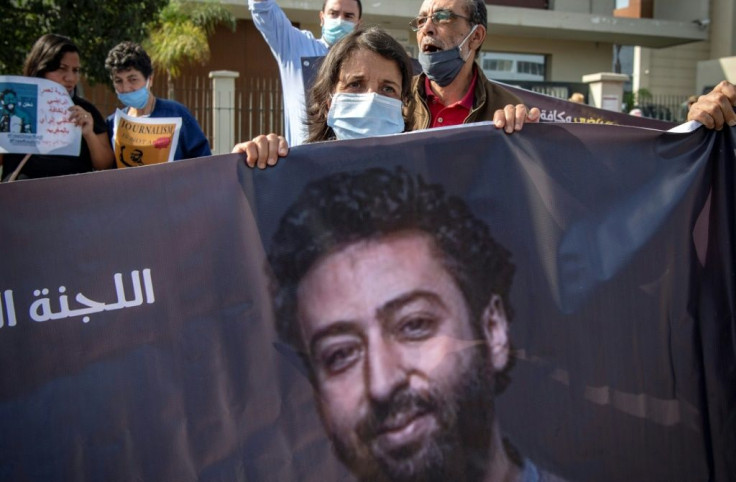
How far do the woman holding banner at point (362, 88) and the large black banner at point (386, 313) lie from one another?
0.35 metres

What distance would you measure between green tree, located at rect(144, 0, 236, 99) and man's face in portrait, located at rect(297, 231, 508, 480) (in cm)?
1642

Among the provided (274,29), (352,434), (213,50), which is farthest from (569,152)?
(213,50)

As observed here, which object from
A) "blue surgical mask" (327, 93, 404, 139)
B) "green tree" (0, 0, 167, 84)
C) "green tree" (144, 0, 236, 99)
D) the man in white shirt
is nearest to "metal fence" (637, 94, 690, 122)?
"green tree" (144, 0, 236, 99)

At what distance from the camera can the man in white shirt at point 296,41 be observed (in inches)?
185

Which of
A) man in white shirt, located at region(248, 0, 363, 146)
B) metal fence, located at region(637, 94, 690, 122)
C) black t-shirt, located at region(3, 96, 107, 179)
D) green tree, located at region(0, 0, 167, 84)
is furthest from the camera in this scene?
metal fence, located at region(637, 94, 690, 122)

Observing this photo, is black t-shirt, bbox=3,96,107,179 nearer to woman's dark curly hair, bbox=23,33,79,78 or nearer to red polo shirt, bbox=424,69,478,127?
woman's dark curly hair, bbox=23,33,79,78

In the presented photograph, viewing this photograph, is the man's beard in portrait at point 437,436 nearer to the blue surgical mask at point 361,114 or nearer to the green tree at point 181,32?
the blue surgical mask at point 361,114

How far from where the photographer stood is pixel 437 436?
248 centimetres

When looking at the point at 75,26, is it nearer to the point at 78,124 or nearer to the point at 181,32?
the point at 78,124

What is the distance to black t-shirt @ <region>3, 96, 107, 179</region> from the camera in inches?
164

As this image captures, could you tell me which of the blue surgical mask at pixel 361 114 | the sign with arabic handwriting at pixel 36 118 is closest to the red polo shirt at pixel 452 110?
the blue surgical mask at pixel 361 114

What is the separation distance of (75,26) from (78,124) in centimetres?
593

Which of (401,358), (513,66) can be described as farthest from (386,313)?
(513,66)

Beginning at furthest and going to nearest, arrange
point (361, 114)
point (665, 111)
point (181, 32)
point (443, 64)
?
point (665, 111)
point (181, 32)
point (443, 64)
point (361, 114)
